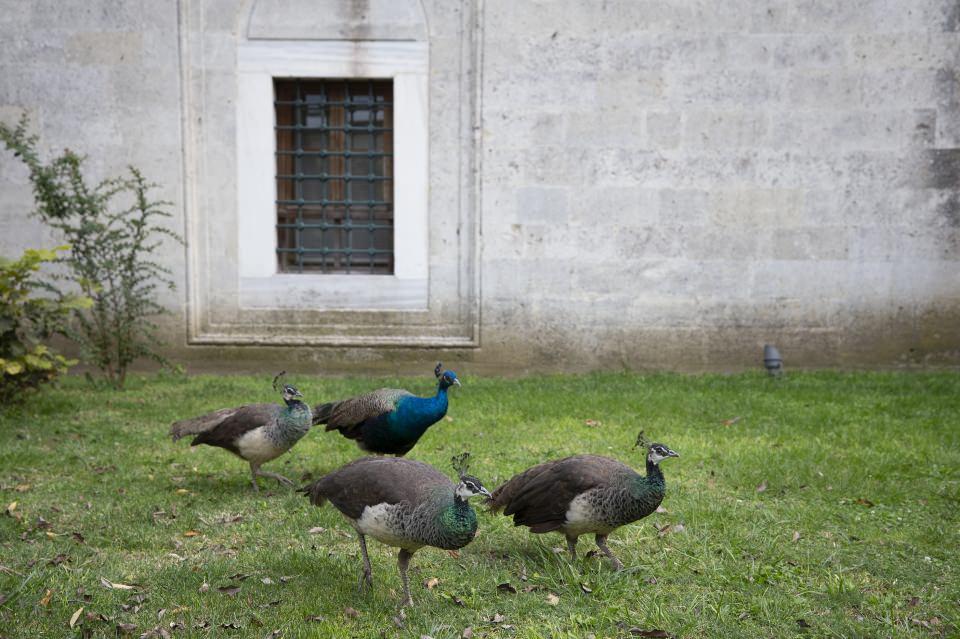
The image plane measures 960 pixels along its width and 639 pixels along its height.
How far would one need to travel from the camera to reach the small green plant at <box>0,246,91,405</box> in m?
7.51

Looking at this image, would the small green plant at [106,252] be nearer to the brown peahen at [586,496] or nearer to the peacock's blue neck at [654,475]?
the brown peahen at [586,496]

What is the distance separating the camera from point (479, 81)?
10.0 metres

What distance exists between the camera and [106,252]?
9.19 metres

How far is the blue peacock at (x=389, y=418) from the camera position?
18.8ft

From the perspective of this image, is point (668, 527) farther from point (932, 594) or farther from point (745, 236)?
point (745, 236)

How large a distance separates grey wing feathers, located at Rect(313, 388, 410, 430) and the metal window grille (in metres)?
4.77

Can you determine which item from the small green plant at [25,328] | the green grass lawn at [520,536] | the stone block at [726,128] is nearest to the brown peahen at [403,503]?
the green grass lawn at [520,536]

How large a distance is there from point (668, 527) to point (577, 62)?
6549 millimetres

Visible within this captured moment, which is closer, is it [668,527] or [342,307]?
[668,527]

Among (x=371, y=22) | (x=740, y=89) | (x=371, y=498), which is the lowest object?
(x=371, y=498)

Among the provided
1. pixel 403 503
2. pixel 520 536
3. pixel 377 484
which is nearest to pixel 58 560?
pixel 377 484

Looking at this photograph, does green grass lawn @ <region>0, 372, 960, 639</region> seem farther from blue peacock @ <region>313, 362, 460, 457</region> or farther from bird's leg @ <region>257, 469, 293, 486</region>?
blue peacock @ <region>313, 362, 460, 457</region>

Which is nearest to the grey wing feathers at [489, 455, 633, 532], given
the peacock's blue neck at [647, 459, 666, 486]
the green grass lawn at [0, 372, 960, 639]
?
the peacock's blue neck at [647, 459, 666, 486]

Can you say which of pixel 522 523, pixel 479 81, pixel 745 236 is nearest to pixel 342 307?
pixel 479 81
